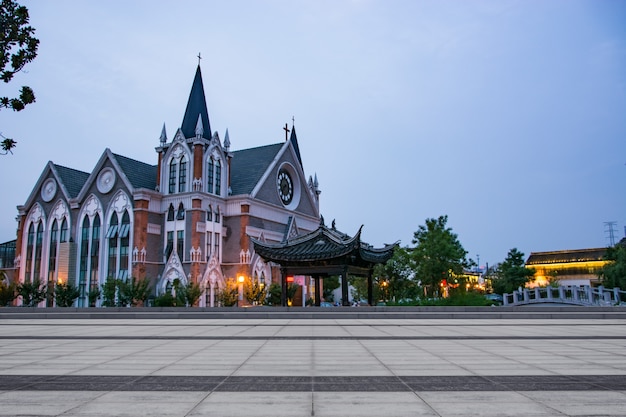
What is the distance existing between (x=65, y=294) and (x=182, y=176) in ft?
50.9

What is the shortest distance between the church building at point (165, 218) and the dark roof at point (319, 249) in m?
16.6

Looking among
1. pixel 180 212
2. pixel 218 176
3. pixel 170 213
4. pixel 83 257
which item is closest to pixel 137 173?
pixel 170 213

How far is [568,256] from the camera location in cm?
9969

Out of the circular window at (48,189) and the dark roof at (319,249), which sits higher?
the circular window at (48,189)

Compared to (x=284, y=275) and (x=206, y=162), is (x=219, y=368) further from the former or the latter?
(x=206, y=162)

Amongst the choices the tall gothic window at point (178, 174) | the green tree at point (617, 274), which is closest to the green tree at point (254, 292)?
the tall gothic window at point (178, 174)

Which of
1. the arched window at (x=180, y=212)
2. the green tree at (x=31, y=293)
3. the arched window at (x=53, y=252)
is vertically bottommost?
the green tree at (x=31, y=293)

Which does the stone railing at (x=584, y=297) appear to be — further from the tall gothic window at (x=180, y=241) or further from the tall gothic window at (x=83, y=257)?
the tall gothic window at (x=83, y=257)

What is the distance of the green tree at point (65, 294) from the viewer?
1854 inches

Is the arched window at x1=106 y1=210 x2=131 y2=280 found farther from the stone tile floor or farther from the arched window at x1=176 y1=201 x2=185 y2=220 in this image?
the stone tile floor

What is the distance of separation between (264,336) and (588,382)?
9.14 meters

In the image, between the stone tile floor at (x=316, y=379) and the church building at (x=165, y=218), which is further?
the church building at (x=165, y=218)

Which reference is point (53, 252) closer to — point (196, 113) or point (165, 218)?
point (165, 218)

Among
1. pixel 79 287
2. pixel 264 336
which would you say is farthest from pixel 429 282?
pixel 264 336
